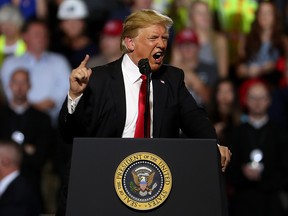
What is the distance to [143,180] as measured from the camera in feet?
12.7

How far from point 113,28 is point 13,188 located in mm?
2280

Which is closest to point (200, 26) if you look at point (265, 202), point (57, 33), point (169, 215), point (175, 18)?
point (175, 18)

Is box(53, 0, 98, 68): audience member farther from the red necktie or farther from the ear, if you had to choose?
the red necktie

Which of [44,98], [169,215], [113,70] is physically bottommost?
[169,215]

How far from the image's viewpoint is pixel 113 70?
455cm

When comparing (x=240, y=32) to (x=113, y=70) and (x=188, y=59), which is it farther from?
(x=113, y=70)

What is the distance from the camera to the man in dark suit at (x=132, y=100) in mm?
4359

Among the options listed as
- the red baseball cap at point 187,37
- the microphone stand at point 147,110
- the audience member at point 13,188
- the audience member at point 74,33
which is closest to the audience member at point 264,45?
the red baseball cap at point 187,37

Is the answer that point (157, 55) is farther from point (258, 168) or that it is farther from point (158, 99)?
point (258, 168)

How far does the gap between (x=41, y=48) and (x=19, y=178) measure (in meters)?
2.08

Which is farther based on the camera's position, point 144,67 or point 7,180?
point 7,180

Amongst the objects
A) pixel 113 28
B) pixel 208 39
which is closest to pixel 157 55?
pixel 113 28

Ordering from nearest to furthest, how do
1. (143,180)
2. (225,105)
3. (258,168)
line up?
(143,180) → (258,168) → (225,105)

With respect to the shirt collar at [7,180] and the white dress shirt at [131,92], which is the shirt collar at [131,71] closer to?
the white dress shirt at [131,92]
